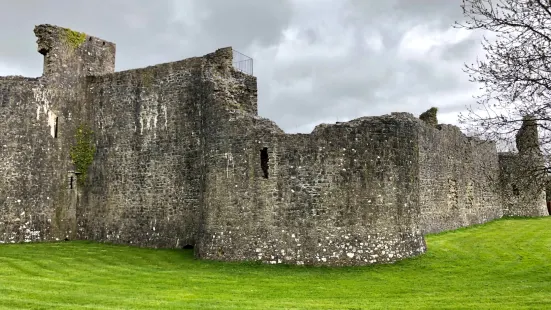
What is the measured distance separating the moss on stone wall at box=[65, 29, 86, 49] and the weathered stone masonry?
0.05 metres

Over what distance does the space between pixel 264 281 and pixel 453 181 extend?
17.1 meters

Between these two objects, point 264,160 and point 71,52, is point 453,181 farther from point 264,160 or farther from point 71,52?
point 71,52

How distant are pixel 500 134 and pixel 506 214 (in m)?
25.3

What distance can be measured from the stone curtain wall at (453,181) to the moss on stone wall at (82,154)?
1536 centimetres

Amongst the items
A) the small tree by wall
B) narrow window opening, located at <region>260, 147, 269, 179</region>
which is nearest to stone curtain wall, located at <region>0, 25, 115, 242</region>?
narrow window opening, located at <region>260, 147, 269, 179</region>

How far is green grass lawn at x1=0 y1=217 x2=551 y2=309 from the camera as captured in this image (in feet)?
42.3

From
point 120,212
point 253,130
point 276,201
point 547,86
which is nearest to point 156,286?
point 276,201

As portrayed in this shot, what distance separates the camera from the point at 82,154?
25453 mm

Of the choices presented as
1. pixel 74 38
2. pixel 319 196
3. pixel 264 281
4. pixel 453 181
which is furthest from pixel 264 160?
pixel 453 181

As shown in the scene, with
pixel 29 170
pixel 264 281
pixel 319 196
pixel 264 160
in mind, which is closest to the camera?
pixel 264 281

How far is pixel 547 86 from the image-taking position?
539 inches

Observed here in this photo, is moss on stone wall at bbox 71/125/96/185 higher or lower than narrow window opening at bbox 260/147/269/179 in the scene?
higher

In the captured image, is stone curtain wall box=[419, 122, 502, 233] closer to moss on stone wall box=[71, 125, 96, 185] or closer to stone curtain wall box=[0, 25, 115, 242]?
moss on stone wall box=[71, 125, 96, 185]

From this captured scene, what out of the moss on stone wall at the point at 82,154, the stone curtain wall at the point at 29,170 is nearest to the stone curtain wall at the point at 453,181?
the moss on stone wall at the point at 82,154
